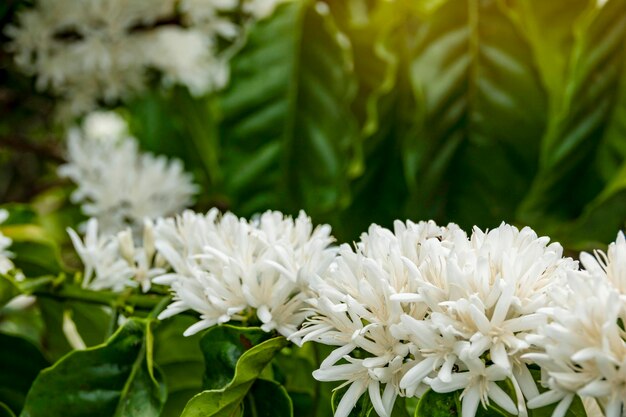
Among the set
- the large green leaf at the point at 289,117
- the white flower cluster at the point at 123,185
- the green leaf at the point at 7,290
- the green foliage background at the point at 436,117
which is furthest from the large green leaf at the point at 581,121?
the green leaf at the point at 7,290

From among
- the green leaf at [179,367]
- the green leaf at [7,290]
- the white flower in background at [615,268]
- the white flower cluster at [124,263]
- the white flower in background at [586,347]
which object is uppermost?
the white flower in background at [615,268]

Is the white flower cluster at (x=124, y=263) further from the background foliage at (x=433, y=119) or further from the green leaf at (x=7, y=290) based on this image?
the background foliage at (x=433, y=119)

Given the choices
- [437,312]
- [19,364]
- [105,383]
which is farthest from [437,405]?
[19,364]

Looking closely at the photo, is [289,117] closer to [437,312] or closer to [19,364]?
[19,364]

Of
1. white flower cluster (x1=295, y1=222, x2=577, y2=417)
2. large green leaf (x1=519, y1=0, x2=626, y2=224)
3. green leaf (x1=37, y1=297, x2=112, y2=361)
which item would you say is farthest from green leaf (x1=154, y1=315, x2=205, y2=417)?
large green leaf (x1=519, y1=0, x2=626, y2=224)

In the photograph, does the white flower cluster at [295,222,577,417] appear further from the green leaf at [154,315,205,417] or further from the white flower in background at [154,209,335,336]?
the green leaf at [154,315,205,417]

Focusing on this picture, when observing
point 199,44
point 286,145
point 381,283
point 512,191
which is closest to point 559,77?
point 512,191
